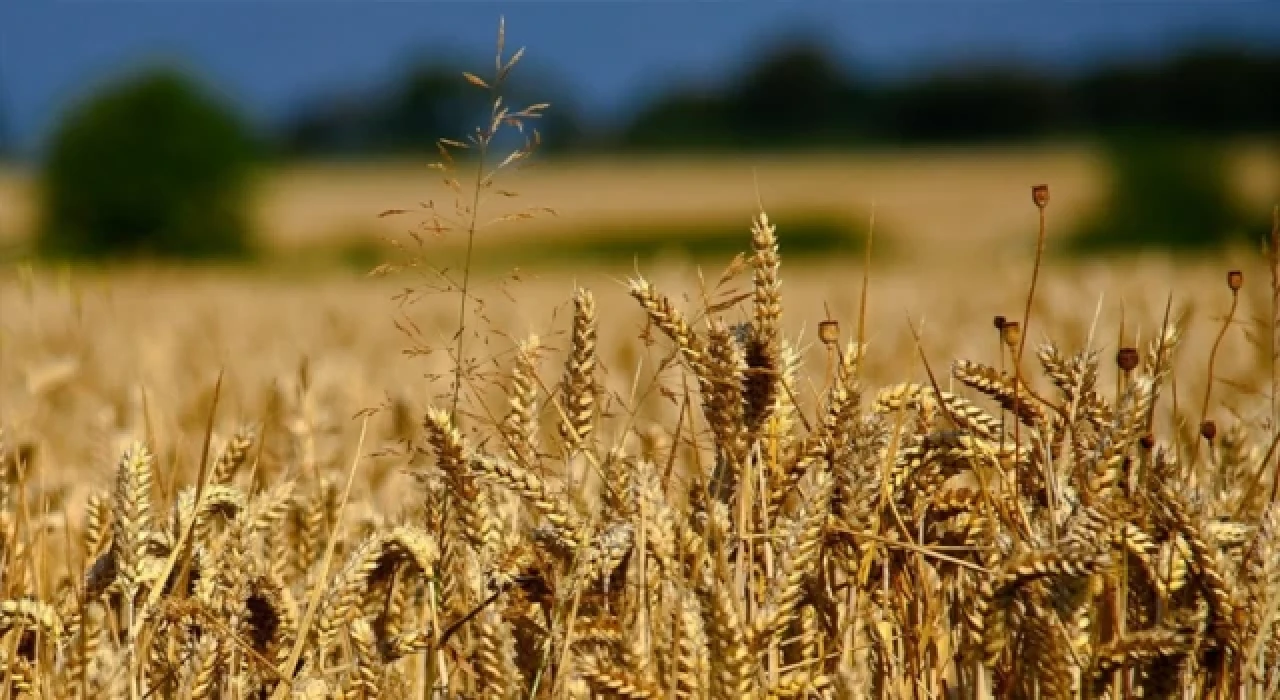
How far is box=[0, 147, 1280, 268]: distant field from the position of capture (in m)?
40.5

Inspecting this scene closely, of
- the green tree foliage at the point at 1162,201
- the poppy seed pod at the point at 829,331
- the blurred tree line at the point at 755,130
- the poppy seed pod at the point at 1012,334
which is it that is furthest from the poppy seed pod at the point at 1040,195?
the green tree foliage at the point at 1162,201

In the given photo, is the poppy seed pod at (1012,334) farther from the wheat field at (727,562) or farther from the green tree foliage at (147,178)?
the green tree foliage at (147,178)

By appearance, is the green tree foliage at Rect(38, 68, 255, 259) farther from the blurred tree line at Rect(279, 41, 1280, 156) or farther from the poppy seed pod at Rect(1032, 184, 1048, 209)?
the poppy seed pod at Rect(1032, 184, 1048, 209)

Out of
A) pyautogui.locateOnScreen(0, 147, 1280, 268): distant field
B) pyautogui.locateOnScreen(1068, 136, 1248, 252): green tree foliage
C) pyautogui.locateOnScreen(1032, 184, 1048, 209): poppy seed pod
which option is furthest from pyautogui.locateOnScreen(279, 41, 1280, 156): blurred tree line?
pyautogui.locateOnScreen(1032, 184, 1048, 209): poppy seed pod

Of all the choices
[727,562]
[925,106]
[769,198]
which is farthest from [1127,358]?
[925,106]

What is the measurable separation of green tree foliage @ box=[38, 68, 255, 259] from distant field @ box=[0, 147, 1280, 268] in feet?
4.28

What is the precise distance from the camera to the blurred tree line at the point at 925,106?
62.0 meters

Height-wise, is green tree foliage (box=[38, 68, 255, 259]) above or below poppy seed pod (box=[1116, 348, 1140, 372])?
below

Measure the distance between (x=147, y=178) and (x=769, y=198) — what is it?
18.5m

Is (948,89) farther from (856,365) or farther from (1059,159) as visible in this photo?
(856,365)

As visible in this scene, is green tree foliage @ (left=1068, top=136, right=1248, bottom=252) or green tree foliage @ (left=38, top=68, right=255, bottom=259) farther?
green tree foliage @ (left=38, top=68, right=255, bottom=259)

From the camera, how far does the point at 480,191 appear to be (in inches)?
71.1

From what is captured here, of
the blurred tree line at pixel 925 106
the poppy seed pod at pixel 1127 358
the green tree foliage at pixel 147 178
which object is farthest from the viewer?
the blurred tree line at pixel 925 106

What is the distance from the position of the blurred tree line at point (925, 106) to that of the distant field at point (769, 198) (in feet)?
15.6
